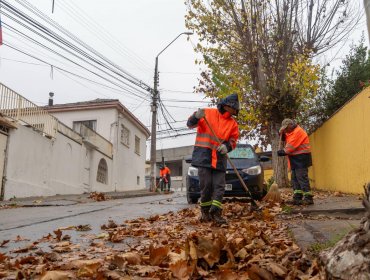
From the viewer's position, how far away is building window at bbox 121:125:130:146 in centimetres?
2730

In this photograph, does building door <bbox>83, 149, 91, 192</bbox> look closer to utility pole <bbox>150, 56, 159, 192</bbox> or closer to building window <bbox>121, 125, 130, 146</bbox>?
utility pole <bbox>150, 56, 159, 192</bbox>

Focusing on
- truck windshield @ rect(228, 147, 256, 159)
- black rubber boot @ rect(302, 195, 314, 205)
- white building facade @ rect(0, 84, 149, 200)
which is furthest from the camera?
white building facade @ rect(0, 84, 149, 200)

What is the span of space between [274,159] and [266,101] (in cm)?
210

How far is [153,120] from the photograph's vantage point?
2395 cm

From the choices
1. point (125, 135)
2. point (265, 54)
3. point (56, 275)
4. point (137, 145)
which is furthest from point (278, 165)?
point (137, 145)

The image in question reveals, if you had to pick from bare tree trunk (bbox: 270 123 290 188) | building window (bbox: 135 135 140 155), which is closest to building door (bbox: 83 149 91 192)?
building window (bbox: 135 135 140 155)

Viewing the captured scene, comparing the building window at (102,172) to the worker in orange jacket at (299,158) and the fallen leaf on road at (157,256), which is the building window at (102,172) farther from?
the fallen leaf on road at (157,256)

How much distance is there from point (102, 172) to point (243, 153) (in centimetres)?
1549

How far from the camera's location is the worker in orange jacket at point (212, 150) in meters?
5.86

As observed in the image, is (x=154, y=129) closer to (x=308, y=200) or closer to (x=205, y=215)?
(x=308, y=200)

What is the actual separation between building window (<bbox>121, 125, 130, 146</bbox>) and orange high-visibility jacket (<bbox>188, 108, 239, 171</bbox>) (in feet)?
69.9

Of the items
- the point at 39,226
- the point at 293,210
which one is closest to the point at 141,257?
the point at 39,226

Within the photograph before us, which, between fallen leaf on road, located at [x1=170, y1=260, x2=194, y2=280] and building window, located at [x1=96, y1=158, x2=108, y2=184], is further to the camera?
building window, located at [x1=96, y1=158, x2=108, y2=184]

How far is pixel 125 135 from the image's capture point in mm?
28031
